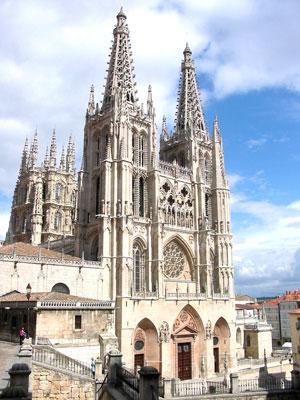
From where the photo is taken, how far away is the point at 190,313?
3891 centimetres

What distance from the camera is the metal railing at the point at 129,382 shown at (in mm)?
14267

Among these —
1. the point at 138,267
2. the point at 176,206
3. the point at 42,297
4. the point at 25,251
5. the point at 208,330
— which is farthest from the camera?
the point at 176,206

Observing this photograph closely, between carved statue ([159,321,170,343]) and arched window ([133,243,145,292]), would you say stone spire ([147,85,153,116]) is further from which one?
carved statue ([159,321,170,343])

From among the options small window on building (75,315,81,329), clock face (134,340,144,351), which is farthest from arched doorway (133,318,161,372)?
small window on building (75,315,81,329)

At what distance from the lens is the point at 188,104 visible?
5100cm

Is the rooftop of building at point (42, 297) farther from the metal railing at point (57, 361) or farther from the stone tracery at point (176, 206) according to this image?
the stone tracery at point (176, 206)

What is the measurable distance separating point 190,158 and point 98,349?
89.4ft

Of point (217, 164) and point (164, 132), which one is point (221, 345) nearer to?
point (217, 164)

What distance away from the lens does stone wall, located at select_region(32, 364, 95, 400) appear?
15.4 m

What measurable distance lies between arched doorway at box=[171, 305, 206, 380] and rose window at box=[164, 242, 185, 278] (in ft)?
12.4

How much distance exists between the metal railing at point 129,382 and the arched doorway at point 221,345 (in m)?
27.0

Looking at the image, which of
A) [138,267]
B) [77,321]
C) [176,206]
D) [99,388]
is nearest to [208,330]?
[138,267]

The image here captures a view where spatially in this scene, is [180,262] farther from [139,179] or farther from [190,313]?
[139,179]

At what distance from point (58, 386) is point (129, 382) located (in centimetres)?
278
